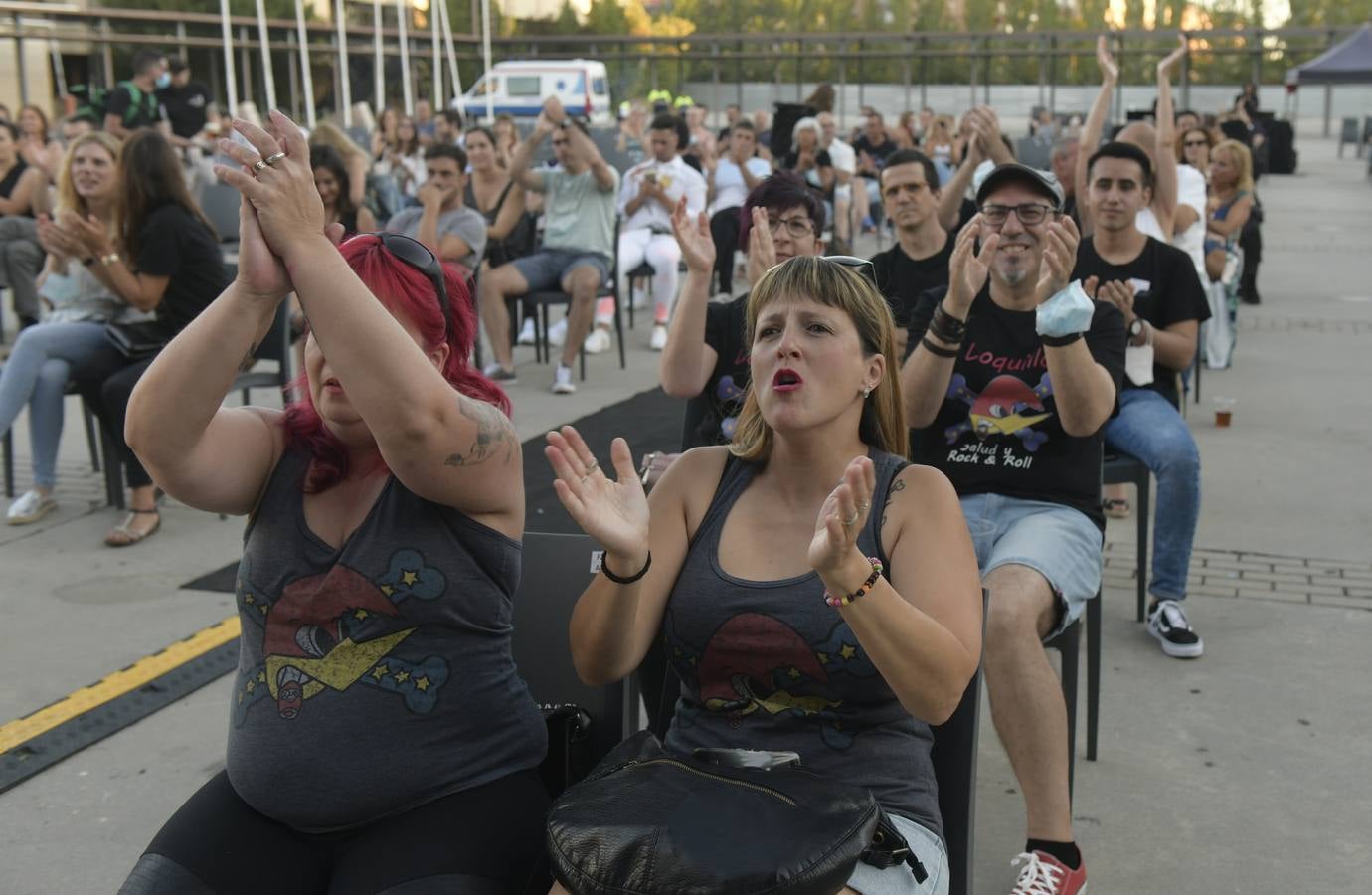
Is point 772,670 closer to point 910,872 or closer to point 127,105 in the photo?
point 910,872

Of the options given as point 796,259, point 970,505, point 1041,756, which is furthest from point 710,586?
point 970,505

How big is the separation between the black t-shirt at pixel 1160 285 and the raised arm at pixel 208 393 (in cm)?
371

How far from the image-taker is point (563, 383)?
931 centimetres

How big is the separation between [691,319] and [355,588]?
84.3 inches

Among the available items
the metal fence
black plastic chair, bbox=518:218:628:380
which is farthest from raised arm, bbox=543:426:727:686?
the metal fence

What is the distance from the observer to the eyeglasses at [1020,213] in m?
4.11

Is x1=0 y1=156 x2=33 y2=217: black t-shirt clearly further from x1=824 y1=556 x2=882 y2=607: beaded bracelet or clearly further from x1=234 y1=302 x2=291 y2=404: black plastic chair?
x1=824 y1=556 x2=882 y2=607: beaded bracelet

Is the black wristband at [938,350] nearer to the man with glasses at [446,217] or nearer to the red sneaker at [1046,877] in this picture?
the red sneaker at [1046,877]

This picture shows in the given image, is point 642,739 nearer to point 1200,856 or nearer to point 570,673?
point 570,673

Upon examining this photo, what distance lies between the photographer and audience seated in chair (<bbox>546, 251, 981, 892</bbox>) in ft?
7.38

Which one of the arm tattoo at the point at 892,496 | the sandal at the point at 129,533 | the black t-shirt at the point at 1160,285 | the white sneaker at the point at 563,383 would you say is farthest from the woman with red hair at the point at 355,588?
the white sneaker at the point at 563,383

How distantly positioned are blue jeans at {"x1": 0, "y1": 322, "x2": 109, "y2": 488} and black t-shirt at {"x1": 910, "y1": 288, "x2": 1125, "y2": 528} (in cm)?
404

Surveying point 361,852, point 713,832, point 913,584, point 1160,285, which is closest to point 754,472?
point 913,584

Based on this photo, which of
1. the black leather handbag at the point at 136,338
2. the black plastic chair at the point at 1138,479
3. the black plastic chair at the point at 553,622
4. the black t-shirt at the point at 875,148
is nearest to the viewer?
the black plastic chair at the point at 553,622
